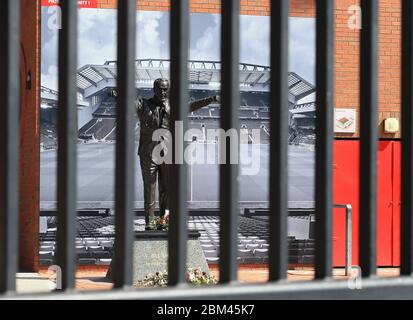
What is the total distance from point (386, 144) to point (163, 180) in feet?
11.8

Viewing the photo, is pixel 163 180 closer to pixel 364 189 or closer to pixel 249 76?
pixel 249 76

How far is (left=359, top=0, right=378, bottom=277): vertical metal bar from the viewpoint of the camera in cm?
222

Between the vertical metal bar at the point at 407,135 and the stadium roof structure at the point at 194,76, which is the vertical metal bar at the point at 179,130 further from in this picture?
the stadium roof structure at the point at 194,76

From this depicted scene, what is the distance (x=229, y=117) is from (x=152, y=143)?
5.46 metres

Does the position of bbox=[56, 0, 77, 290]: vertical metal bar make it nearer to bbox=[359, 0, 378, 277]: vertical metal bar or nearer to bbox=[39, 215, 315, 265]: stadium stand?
bbox=[359, 0, 378, 277]: vertical metal bar

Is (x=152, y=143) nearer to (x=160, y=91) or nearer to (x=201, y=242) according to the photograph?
(x=160, y=91)

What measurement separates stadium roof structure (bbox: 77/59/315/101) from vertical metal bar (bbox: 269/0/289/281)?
21.1 feet

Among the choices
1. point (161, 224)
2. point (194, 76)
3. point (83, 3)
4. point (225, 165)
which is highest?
point (83, 3)

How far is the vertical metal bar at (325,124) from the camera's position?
215cm

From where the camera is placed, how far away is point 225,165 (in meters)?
2.06

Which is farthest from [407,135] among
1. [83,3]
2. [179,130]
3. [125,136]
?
[83,3]

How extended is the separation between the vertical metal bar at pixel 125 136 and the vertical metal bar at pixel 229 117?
29 cm

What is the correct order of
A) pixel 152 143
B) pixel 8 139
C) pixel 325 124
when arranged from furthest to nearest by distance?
pixel 152 143 → pixel 325 124 → pixel 8 139

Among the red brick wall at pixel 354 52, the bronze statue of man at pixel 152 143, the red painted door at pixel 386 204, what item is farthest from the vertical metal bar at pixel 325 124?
the red painted door at pixel 386 204
